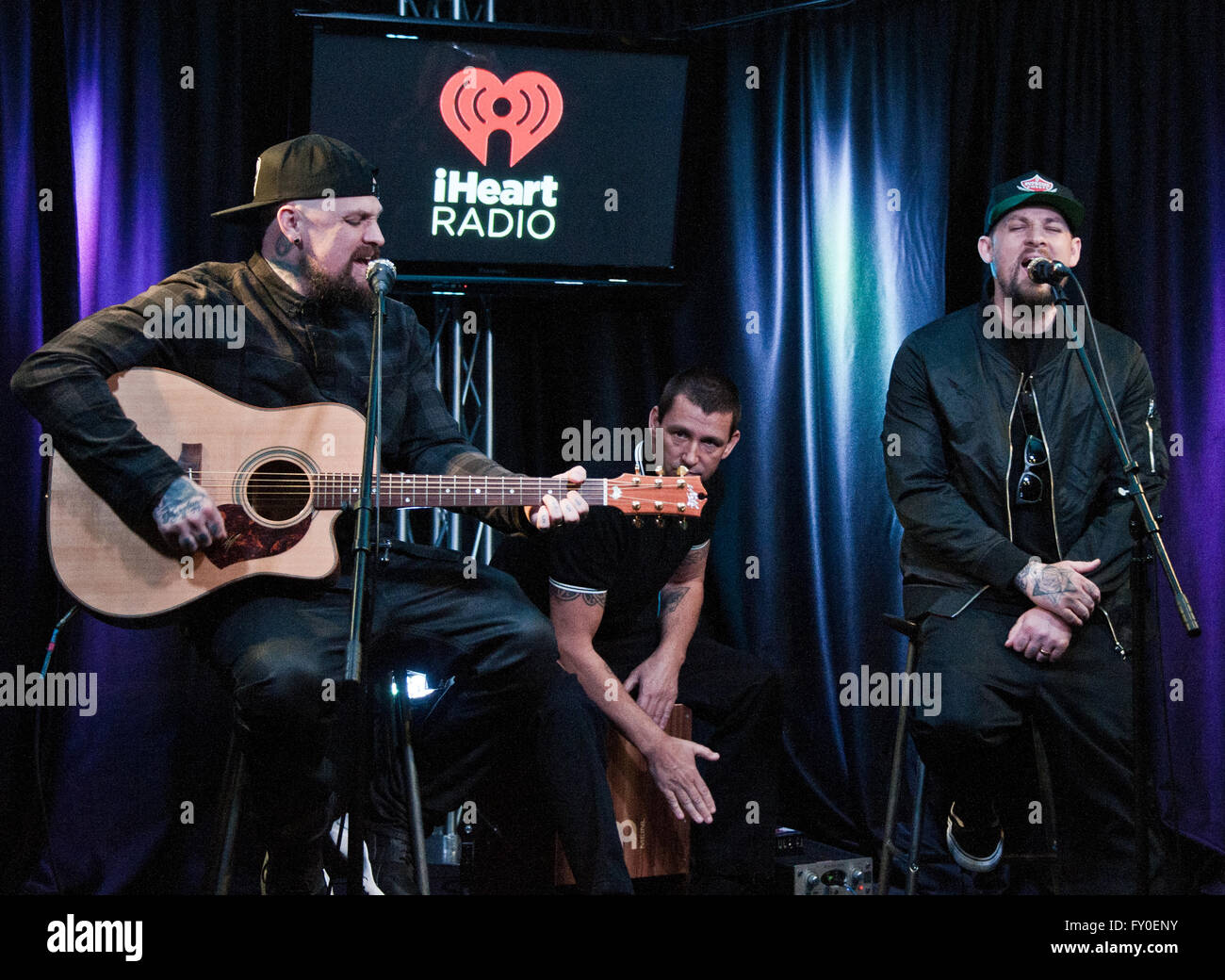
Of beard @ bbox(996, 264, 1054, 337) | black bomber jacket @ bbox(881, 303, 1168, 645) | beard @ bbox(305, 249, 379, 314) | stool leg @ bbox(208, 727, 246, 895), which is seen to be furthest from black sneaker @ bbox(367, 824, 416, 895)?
beard @ bbox(996, 264, 1054, 337)

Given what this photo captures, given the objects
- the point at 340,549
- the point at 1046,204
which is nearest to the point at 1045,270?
the point at 1046,204

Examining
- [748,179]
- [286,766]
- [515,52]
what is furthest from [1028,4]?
[286,766]

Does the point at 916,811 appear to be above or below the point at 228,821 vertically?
below

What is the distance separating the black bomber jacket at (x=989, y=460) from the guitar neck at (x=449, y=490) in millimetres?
1208

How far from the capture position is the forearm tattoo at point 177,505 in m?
3.11

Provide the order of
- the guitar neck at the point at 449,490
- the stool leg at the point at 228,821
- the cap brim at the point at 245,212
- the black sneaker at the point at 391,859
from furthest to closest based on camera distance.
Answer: the cap brim at the point at 245,212 < the black sneaker at the point at 391,859 < the guitar neck at the point at 449,490 < the stool leg at the point at 228,821

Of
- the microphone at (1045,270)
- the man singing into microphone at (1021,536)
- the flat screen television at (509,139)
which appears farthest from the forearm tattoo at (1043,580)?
the flat screen television at (509,139)

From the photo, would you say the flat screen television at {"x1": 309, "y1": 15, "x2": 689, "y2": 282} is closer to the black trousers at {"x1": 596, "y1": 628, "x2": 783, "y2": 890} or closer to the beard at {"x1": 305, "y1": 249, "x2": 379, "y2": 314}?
the beard at {"x1": 305, "y1": 249, "x2": 379, "y2": 314}

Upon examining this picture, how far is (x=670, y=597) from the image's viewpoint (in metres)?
4.23

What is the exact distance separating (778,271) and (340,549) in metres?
2.44

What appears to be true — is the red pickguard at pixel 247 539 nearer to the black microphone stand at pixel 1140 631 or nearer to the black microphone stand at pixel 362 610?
the black microphone stand at pixel 362 610

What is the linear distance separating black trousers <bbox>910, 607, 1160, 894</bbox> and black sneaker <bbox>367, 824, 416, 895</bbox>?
5.09ft

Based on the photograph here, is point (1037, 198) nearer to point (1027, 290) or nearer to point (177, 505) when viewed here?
point (1027, 290)

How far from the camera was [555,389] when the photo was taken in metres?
4.96
